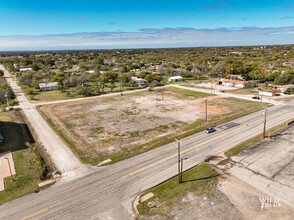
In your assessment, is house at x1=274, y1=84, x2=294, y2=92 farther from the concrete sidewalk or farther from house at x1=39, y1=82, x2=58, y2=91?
house at x1=39, y1=82, x2=58, y2=91

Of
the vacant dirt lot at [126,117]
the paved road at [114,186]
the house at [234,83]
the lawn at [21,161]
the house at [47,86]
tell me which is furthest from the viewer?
the house at [47,86]

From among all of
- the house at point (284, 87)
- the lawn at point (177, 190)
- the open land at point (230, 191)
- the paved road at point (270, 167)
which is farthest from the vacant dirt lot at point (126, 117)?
the house at point (284, 87)

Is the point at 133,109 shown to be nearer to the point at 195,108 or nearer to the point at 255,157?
the point at 195,108

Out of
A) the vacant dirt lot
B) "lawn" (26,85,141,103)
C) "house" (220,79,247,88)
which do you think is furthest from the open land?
"lawn" (26,85,141,103)

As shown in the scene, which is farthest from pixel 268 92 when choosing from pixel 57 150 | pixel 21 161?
pixel 21 161

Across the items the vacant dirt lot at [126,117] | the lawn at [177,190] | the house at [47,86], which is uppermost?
the house at [47,86]

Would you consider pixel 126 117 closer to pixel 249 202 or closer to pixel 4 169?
pixel 4 169

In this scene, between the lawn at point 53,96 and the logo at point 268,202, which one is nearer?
the logo at point 268,202

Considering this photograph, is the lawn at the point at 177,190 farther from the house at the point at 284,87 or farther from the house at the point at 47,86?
the house at the point at 47,86
